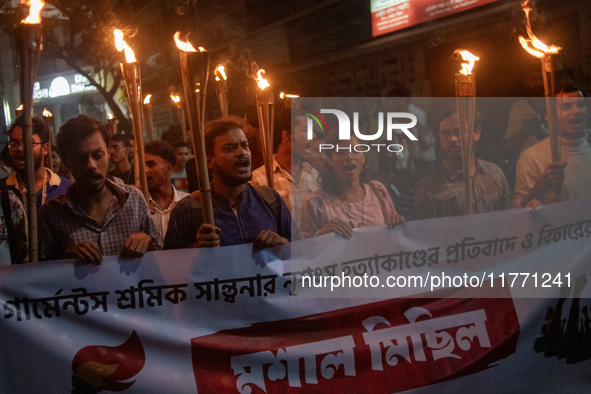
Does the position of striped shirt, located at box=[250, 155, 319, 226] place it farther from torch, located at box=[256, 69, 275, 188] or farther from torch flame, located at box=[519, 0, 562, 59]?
torch flame, located at box=[519, 0, 562, 59]

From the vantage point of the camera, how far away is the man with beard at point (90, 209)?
7.72ft

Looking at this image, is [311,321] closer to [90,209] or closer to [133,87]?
[90,209]

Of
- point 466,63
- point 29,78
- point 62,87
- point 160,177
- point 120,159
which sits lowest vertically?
point 160,177

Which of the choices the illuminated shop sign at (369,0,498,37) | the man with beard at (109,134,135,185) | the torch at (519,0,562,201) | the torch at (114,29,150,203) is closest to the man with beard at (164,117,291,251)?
the torch at (114,29,150,203)

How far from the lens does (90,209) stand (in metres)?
2.42

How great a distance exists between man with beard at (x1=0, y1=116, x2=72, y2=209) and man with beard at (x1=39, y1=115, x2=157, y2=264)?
0.60m

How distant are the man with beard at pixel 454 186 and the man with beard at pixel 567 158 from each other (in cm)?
20

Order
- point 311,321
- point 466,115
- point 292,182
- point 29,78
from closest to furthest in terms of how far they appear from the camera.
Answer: point 29,78
point 311,321
point 466,115
point 292,182

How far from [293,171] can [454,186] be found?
121 centimetres

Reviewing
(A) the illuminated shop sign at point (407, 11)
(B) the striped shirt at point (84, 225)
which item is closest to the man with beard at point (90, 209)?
(B) the striped shirt at point (84, 225)

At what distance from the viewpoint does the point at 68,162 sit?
243 centimetres

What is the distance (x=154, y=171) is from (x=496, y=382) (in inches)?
99.8

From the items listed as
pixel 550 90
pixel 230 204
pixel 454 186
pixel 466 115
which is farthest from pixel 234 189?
pixel 550 90

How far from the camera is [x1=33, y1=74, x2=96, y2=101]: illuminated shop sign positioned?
252 inches
